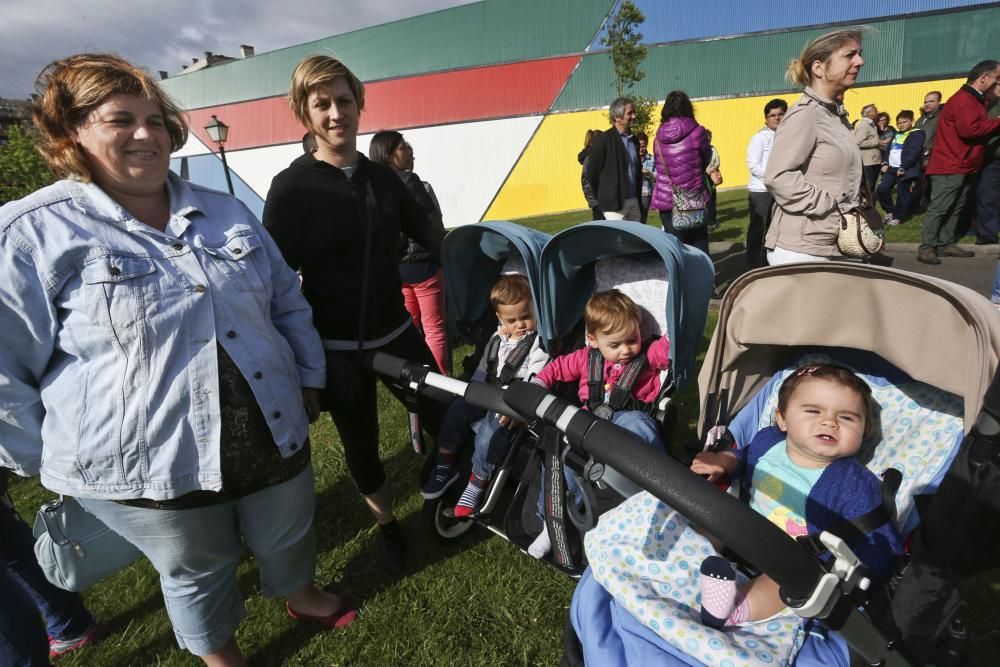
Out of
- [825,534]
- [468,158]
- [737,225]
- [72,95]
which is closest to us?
[825,534]

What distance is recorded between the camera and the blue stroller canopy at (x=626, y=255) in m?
2.41

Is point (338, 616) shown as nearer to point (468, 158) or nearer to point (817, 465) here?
point (817, 465)

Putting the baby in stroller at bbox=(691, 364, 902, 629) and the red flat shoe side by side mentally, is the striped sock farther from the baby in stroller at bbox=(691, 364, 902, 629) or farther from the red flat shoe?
the baby in stroller at bbox=(691, 364, 902, 629)

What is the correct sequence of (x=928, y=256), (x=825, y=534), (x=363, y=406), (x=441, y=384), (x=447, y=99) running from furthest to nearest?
(x=447, y=99) → (x=928, y=256) → (x=363, y=406) → (x=441, y=384) → (x=825, y=534)

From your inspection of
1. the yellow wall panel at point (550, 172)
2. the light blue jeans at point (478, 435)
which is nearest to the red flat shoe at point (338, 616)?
the light blue jeans at point (478, 435)

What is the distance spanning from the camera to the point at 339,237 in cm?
218

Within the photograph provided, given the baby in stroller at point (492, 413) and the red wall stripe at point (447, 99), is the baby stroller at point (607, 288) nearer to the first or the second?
the baby in stroller at point (492, 413)

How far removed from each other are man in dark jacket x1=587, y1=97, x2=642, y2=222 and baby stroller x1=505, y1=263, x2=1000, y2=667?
14.2 feet

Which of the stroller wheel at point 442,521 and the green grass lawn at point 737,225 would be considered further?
the green grass lawn at point 737,225

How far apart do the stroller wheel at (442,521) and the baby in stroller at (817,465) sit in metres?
1.40

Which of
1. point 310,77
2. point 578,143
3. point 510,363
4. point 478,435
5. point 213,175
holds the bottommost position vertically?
point 478,435

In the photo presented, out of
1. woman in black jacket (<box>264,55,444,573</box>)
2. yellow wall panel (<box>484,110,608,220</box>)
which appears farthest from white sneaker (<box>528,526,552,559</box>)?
yellow wall panel (<box>484,110,608,220</box>)

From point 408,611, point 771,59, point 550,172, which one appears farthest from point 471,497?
point 771,59

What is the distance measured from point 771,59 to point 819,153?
18.5 m
